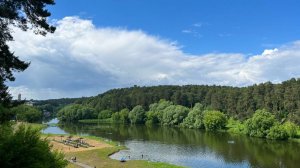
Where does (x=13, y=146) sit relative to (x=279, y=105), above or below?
below

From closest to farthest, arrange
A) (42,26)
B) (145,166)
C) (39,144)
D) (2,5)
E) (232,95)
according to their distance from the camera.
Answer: (2,5)
(42,26)
(39,144)
(145,166)
(232,95)

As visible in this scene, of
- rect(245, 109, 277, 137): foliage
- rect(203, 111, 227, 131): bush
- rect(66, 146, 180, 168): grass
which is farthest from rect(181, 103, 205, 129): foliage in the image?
rect(66, 146, 180, 168): grass

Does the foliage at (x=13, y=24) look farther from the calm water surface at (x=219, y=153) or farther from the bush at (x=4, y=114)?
the calm water surface at (x=219, y=153)

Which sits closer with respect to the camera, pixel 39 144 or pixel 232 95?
pixel 39 144

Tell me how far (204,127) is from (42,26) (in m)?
124

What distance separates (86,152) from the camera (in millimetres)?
78250

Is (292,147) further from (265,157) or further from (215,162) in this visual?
(215,162)

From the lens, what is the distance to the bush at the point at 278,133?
10306cm

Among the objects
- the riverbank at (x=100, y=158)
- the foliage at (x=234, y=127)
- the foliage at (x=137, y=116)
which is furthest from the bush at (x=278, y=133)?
the foliage at (x=137, y=116)

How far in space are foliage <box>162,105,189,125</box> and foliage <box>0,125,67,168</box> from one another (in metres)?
135

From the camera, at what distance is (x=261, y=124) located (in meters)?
109

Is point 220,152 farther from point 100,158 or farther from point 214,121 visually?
point 214,121

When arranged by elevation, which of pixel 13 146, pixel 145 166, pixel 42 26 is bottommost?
pixel 145 166

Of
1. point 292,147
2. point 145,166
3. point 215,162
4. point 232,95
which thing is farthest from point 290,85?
point 145,166
